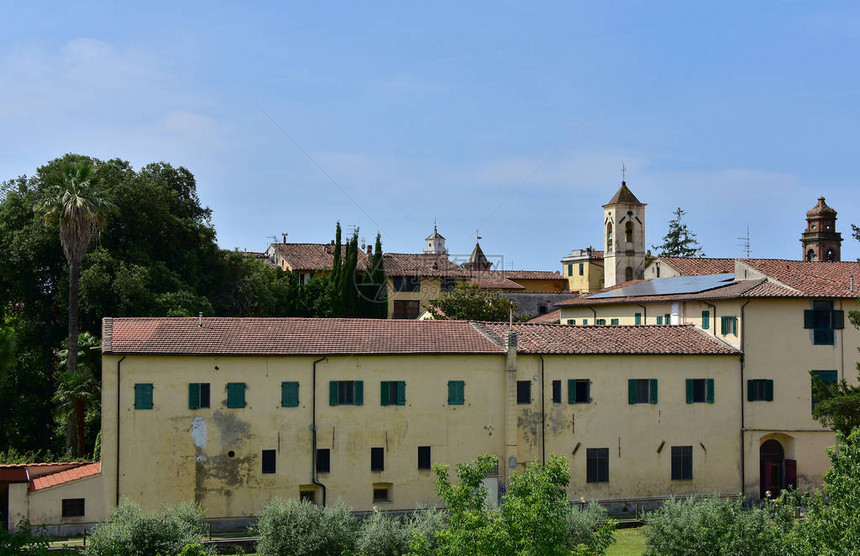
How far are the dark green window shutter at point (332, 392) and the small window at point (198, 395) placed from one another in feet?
15.2

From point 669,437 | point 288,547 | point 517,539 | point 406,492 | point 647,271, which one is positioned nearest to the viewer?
point 517,539

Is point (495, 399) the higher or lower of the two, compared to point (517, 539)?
higher

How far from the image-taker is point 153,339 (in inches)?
1364

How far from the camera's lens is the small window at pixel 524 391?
3678 centimetres

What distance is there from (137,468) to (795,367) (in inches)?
1083

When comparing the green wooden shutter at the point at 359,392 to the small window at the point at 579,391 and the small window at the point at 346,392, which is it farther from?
the small window at the point at 579,391

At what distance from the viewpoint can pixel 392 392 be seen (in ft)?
118

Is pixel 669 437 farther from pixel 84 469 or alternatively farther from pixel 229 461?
pixel 84 469

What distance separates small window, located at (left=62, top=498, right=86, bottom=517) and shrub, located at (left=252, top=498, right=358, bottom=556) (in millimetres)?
8817

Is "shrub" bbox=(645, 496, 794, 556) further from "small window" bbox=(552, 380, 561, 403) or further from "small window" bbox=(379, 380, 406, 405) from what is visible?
"small window" bbox=(379, 380, 406, 405)

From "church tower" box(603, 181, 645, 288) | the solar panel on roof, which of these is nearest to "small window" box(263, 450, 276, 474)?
the solar panel on roof

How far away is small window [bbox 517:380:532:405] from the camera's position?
121 ft

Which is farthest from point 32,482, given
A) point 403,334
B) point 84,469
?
point 403,334

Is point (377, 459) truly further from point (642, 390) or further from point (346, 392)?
point (642, 390)
